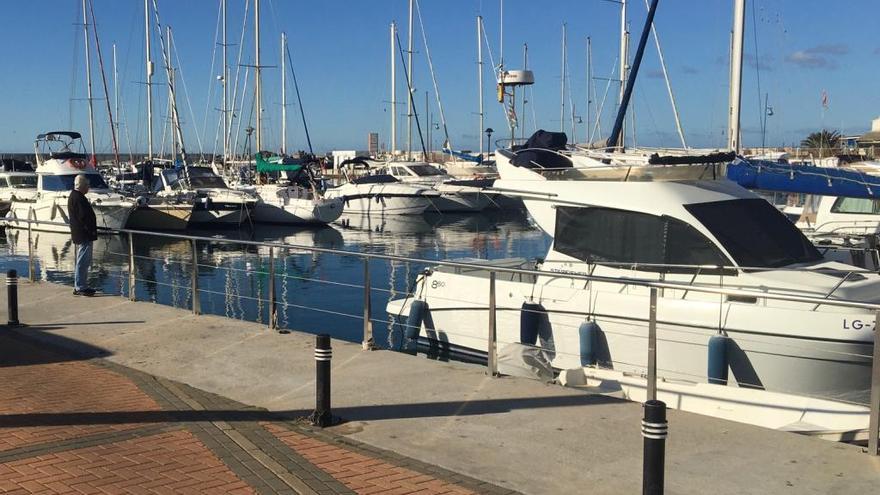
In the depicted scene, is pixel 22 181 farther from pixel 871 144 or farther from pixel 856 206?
pixel 871 144

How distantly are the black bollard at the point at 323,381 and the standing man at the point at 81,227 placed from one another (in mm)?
6990

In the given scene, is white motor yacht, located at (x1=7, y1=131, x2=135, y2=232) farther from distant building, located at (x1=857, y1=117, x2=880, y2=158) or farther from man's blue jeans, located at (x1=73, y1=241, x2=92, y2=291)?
distant building, located at (x1=857, y1=117, x2=880, y2=158)

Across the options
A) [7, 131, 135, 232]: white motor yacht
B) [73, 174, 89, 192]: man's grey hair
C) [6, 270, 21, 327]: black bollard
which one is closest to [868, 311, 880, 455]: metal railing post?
[6, 270, 21, 327]: black bollard

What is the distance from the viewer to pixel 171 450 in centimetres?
573

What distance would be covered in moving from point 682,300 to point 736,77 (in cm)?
1033

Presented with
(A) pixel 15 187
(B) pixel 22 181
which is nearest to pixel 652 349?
(A) pixel 15 187

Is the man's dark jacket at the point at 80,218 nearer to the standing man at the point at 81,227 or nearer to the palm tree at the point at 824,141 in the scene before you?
the standing man at the point at 81,227

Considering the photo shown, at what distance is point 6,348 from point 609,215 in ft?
24.8

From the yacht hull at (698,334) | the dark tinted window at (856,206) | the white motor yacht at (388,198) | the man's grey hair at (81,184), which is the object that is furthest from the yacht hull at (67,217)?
the dark tinted window at (856,206)

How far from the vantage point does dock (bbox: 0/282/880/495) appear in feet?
17.4

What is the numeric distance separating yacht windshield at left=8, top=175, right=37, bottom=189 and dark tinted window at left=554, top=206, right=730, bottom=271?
3666 centimetres

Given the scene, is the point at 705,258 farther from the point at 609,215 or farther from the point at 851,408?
the point at 851,408

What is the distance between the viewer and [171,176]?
148 ft

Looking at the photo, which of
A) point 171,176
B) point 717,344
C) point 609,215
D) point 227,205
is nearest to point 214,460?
point 717,344
